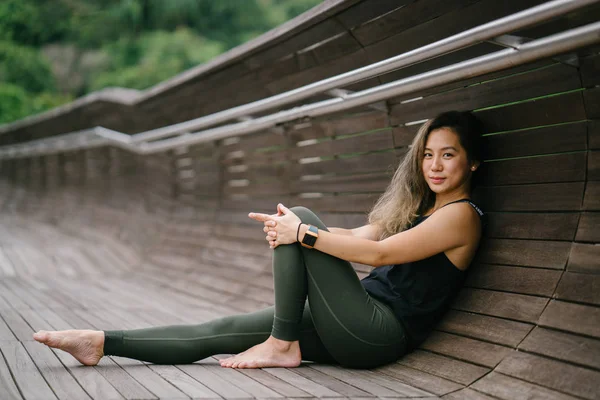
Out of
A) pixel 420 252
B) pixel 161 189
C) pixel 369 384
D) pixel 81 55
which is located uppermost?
pixel 81 55

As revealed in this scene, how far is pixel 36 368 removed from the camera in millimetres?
2162

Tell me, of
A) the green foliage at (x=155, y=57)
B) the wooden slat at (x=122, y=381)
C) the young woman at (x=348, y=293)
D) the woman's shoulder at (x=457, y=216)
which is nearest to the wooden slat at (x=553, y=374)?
the young woman at (x=348, y=293)

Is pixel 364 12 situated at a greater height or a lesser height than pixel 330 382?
greater

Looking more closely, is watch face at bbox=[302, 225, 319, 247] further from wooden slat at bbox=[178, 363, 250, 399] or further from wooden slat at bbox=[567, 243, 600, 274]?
wooden slat at bbox=[567, 243, 600, 274]

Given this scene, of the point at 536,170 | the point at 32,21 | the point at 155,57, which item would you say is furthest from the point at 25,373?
the point at 32,21

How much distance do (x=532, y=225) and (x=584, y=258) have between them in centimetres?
27

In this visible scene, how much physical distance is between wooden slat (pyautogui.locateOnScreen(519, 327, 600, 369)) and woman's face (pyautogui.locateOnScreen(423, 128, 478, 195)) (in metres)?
0.57

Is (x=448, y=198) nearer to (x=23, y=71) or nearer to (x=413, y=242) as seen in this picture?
(x=413, y=242)

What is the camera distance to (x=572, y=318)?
1902 mm

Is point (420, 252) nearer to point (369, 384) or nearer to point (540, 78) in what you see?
point (369, 384)

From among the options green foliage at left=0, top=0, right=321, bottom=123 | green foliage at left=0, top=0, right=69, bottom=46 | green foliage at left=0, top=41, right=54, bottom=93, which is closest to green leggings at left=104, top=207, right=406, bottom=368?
green foliage at left=0, top=0, right=321, bottom=123

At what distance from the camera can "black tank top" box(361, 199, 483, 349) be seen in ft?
7.20

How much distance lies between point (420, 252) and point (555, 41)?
774 millimetres

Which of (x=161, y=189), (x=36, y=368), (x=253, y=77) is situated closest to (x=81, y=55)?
(x=161, y=189)
